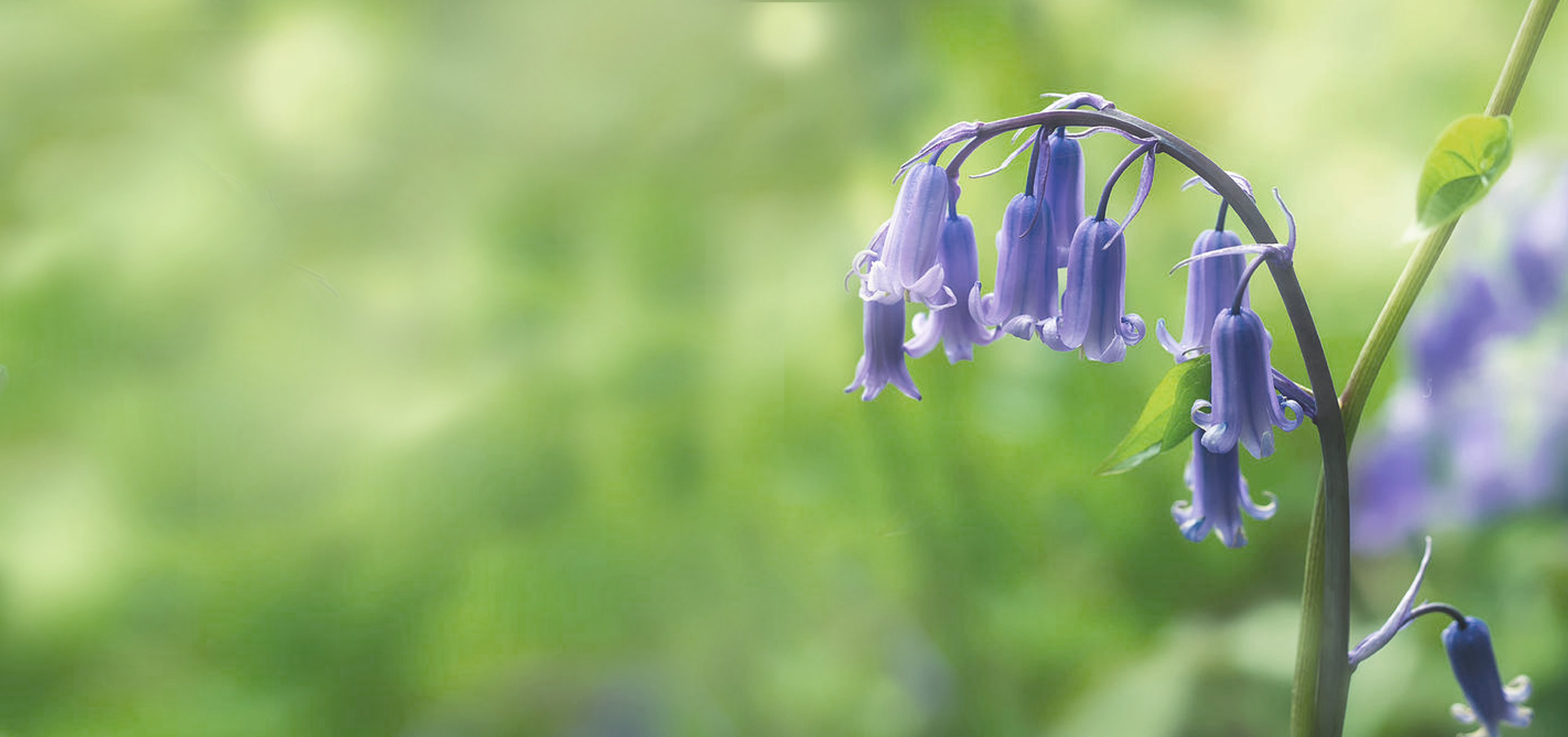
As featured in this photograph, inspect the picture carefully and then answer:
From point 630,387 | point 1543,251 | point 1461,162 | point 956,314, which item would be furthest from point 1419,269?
point 630,387

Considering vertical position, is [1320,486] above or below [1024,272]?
below

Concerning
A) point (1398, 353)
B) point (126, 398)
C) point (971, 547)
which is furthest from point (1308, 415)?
point (126, 398)

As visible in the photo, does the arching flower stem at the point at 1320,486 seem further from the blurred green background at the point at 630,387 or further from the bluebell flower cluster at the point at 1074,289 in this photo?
the blurred green background at the point at 630,387

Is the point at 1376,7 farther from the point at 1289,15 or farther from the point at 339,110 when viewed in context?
the point at 339,110

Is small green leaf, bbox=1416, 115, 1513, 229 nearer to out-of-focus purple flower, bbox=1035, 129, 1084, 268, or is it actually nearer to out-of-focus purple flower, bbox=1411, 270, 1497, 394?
out-of-focus purple flower, bbox=1035, 129, 1084, 268

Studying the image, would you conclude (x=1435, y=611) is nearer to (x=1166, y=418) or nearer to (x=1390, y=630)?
(x=1390, y=630)

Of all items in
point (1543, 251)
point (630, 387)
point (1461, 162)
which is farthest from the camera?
point (630, 387)

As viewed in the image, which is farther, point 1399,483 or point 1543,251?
point 1399,483
